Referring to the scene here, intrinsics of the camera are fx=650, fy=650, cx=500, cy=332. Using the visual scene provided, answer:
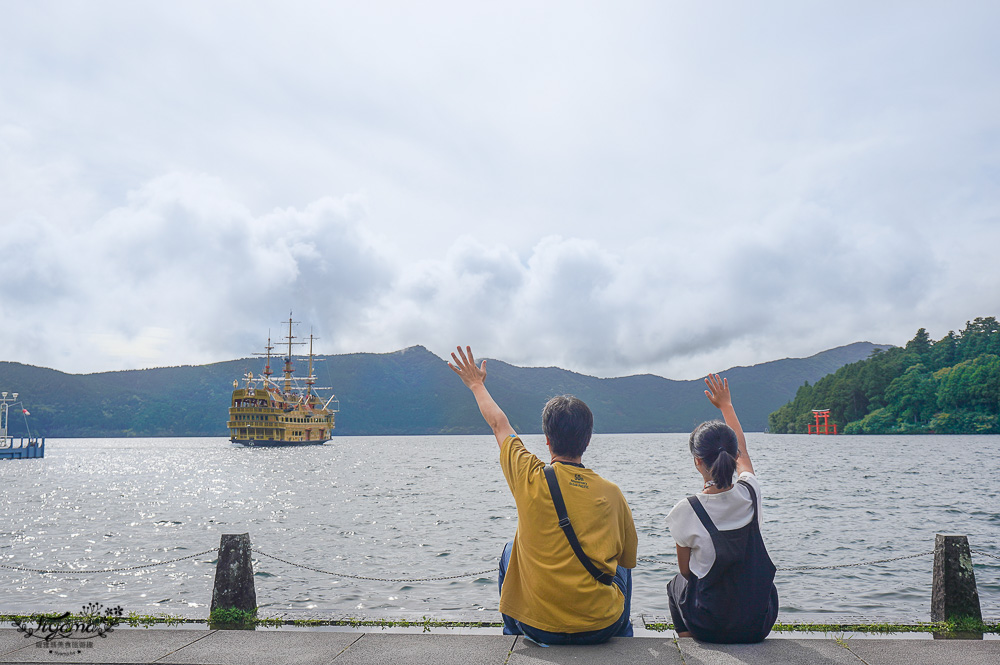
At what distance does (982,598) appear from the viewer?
11203 millimetres

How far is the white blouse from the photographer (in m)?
4.02


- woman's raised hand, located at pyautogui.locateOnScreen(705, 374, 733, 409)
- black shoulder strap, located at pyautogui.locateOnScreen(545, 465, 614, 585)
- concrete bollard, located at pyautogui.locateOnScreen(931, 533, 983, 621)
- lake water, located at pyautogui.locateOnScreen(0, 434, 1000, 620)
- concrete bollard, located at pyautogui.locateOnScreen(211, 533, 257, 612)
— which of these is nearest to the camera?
black shoulder strap, located at pyautogui.locateOnScreen(545, 465, 614, 585)

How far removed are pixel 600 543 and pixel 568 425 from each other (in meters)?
0.74

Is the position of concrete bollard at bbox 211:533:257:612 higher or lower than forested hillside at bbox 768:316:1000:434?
lower

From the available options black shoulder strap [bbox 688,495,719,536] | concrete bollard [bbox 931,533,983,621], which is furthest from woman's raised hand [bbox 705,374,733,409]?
concrete bollard [bbox 931,533,983,621]

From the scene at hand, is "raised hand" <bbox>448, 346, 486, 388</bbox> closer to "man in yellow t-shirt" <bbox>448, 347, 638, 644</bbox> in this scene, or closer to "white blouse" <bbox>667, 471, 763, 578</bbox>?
"man in yellow t-shirt" <bbox>448, 347, 638, 644</bbox>

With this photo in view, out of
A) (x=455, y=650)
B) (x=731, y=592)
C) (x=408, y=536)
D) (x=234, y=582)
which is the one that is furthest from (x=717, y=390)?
(x=408, y=536)

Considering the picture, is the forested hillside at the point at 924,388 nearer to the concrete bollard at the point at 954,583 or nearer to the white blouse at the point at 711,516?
the concrete bollard at the point at 954,583

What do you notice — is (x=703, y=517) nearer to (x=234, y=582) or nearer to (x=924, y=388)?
(x=234, y=582)

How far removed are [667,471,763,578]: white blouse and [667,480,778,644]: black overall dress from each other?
31mm

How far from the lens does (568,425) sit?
3846 mm

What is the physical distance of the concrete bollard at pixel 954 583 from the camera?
5.74 m

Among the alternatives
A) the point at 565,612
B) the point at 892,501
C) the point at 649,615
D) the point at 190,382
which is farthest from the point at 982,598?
the point at 190,382

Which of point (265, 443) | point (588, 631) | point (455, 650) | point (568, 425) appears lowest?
point (265, 443)
